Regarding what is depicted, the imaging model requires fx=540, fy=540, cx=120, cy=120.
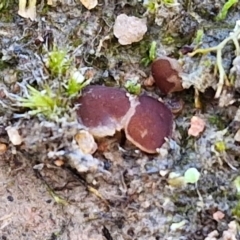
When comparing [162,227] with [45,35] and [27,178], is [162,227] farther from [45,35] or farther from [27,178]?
[45,35]

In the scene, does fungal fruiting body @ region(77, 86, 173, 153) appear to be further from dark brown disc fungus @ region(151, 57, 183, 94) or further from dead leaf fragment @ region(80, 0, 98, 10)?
dead leaf fragment @ region(80, 0, 98, 10)

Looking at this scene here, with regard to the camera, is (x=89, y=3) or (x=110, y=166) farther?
(x=89, y=3)

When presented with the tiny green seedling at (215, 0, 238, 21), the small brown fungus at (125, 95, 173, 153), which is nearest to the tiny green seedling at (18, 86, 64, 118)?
the small brown fungus at (125, 95, 173, 153)

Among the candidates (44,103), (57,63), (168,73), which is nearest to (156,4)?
(168,73)

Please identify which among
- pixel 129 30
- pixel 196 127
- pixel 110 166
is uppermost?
pixel 129 30

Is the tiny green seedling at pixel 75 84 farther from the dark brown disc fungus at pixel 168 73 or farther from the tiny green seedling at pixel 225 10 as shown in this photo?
the tiny green seedling at pixel 225 10

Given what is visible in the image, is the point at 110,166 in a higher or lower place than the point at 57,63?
lower

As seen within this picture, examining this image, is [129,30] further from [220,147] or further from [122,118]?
[220,147]

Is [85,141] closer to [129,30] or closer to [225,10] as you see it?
[129,30]
